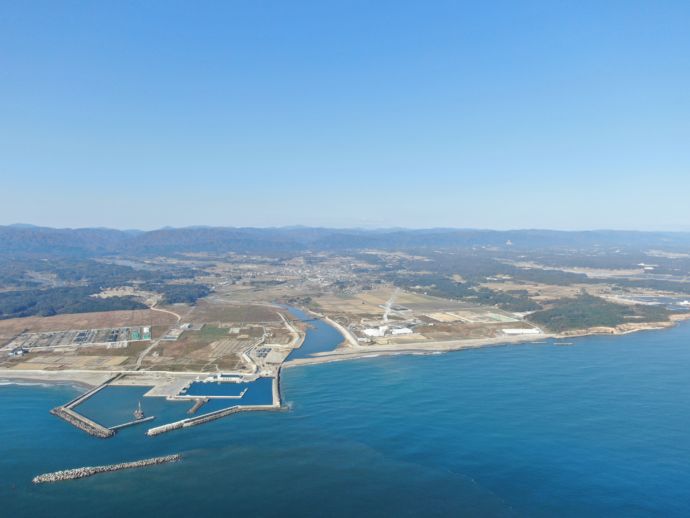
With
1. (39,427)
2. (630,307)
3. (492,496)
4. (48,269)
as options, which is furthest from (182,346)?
(48,269)

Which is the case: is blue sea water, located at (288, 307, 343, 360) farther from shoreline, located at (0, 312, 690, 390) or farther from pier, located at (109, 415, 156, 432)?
pier, located at (109, 415, 156, 432)

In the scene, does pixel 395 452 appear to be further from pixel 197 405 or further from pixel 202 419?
pixel 197 405

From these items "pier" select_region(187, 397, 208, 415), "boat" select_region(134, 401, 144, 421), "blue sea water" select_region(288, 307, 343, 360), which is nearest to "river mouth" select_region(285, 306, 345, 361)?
"blue sea water" select_region(288, 307, 343, 360)

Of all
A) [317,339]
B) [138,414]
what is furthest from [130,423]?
[317,339]

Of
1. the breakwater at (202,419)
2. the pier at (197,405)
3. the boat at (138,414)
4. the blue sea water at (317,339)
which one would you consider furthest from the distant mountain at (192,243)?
the breakwater at (202,419)

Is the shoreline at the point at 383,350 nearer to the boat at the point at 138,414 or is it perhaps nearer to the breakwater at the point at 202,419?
the breakwater at the point at 202,419

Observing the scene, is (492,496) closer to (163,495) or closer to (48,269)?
(163,495)
